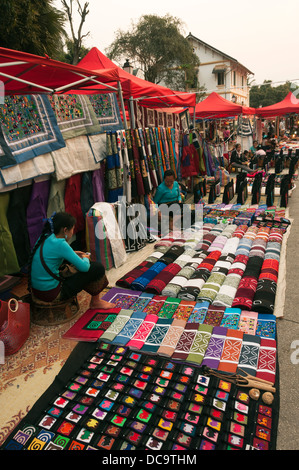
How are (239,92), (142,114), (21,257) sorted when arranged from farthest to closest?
(239,92) < (142,114) < (21,257)

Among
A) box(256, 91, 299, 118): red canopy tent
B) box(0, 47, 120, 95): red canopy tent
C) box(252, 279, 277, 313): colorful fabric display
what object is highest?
box(256, 91, 299, 118): red canopy tent

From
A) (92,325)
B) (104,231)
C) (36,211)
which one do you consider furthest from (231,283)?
(36,211)

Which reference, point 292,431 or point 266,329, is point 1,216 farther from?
point 292,431

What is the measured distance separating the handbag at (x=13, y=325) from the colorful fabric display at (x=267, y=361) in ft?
6.46

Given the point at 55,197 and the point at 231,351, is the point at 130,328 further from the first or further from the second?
the point at 55,197

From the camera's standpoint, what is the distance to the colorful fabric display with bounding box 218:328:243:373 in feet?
7.59

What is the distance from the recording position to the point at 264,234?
15.7ft

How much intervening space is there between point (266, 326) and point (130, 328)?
3.95 ft

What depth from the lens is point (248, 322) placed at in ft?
9.23

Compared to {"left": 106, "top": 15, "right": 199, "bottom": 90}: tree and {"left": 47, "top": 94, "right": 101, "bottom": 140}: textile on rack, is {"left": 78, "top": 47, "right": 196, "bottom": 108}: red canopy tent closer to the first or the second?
{"left": 47, "top": 94, "right": 101, "bottom": 140}: textile on rack

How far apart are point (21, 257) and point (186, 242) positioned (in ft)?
7.67

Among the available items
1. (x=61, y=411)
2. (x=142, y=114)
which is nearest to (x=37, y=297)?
(x=61, y=411)

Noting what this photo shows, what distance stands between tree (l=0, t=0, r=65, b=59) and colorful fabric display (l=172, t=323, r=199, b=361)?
7965 mm

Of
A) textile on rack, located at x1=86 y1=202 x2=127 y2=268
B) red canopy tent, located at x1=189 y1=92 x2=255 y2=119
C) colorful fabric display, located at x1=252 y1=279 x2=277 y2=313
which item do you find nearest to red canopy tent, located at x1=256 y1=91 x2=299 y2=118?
red canopy tent, located at x1=189 y1=92 x2=255 y2=119
